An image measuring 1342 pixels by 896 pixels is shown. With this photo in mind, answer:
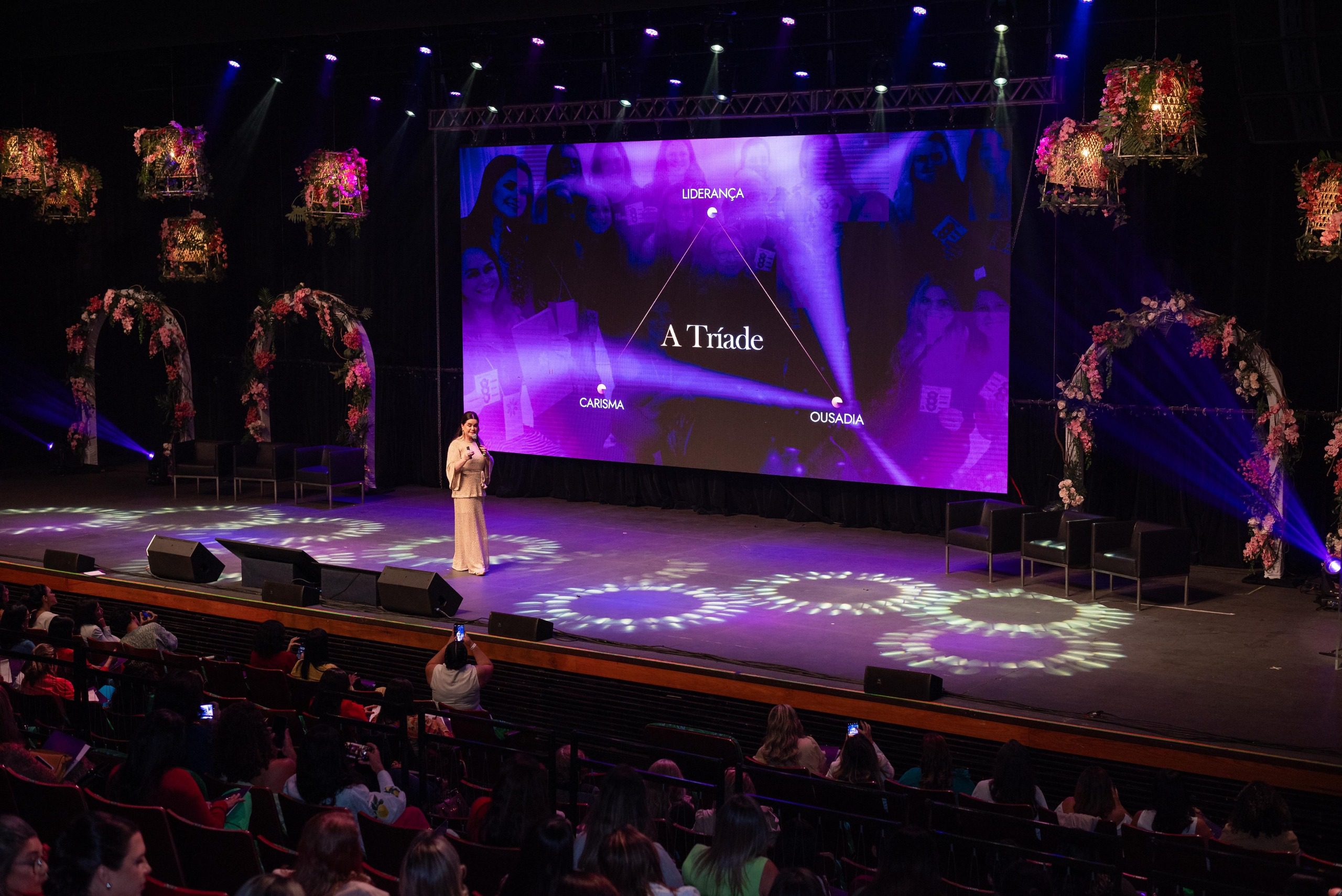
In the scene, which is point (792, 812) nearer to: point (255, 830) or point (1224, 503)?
point (255, 830)

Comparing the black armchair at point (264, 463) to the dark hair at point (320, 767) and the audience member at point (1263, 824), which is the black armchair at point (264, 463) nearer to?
the dark hair at point (320, 767)

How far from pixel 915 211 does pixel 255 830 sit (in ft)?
29.7

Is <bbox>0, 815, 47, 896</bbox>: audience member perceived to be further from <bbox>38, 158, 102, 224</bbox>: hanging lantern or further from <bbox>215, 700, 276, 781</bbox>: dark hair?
<bbox>38, 158, 102, 224</bbox>: hanging lantern

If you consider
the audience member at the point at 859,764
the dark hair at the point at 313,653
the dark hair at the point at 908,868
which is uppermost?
the dark hair at the point at 908,868

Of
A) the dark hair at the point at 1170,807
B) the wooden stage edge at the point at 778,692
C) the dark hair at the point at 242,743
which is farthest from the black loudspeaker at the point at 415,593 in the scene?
the dark hair at the point at 1170,807

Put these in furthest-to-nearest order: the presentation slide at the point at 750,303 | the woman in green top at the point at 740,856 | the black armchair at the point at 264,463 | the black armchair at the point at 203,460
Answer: the black armchair at the point at 203,460, the black armchair at the point at 264,463, the presentation slide at the point at 750,303, the woman in green top at the point at 740,856

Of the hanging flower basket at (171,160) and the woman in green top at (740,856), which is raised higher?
the hanging flower basket at (171,160)

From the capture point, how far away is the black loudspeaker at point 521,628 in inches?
360

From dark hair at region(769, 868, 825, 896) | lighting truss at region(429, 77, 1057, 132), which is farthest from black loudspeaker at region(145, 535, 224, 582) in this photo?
dark hair at region(769, 868, 825, 896)

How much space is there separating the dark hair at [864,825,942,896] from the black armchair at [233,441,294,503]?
1193 centimetres

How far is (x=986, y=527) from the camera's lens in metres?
11.3

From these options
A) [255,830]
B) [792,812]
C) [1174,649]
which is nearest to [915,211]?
[1174,649]

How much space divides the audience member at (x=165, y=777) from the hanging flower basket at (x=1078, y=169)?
7831mm

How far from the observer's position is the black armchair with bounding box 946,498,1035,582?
11.1m
